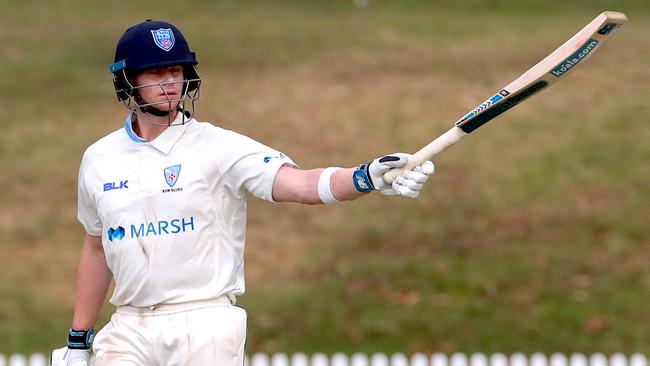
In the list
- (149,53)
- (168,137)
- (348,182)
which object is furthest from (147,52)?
(348,182)

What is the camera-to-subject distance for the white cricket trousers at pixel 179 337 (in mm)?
5984

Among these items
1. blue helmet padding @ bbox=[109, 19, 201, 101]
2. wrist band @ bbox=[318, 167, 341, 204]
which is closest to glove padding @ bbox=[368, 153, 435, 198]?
wrist band @ bbox=[318, 167, 341, 204]

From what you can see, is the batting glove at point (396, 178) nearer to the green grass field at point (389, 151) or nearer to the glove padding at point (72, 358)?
the glove padding at point (72, 358)

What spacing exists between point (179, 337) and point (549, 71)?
1935 mm

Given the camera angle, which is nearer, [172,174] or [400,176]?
[400,176]

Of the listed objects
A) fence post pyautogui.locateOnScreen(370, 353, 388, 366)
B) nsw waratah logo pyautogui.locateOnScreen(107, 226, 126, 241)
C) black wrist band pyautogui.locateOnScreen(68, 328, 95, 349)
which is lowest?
black wrist band pyautogui.locateOnScreen(68, 328, 95, 349)

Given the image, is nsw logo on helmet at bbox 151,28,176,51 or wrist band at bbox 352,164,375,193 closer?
wrist band at bbox 352,164,375,193

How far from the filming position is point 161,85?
6078 millimetres

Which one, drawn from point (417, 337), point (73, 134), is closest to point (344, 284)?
point (417, 337)

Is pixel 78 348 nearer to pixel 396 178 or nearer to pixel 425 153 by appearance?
pixel 396 178

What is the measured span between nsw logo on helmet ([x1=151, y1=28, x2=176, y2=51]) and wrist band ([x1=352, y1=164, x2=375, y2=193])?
1.04m

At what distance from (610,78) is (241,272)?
44.0 ft

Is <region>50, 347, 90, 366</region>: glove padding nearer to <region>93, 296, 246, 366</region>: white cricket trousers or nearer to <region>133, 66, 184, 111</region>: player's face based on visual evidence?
<region>93, 296, 246, 366</region>: white cricket trousers

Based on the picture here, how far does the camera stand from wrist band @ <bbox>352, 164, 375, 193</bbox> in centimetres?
562
